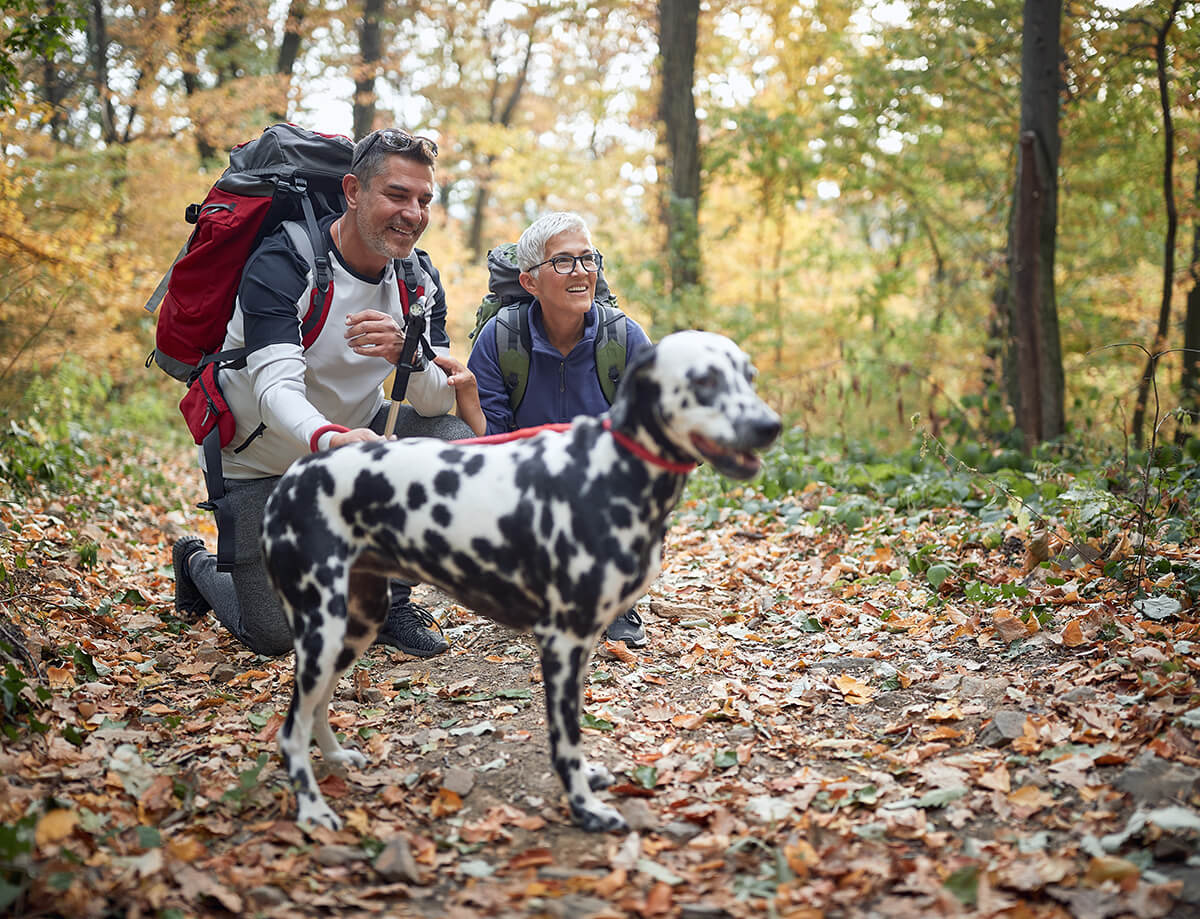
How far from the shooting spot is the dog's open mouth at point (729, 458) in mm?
2699

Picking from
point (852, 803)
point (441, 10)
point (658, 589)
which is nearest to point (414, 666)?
point (658, 589)

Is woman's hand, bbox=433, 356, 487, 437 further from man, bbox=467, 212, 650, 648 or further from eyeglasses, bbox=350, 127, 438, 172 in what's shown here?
eyeglasses, bbox=350, 127, 438, 172

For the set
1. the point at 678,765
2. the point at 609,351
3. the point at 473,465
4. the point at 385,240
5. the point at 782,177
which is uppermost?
the point at 782,177

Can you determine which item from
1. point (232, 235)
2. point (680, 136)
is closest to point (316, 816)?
point (232, 235)

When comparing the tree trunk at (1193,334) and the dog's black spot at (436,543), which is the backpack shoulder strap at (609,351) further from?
the tree trunk at (1193,334)

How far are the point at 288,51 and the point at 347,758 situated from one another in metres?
15.4

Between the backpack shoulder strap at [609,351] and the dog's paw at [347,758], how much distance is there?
242 cm

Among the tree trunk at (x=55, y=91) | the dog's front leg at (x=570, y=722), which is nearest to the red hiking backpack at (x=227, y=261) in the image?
the dog's front leg at (x=570, y=722)

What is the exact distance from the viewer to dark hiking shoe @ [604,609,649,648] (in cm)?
509

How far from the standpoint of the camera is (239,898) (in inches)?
103

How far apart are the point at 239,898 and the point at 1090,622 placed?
3895 mm

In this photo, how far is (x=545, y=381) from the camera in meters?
5.20

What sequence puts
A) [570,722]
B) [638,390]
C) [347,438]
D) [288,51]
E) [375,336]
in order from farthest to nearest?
[288,51] → [375,336] → [347,438] → [570,722] → [638,390]

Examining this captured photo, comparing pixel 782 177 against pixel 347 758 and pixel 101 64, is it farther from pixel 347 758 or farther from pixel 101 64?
pixel 347 758
